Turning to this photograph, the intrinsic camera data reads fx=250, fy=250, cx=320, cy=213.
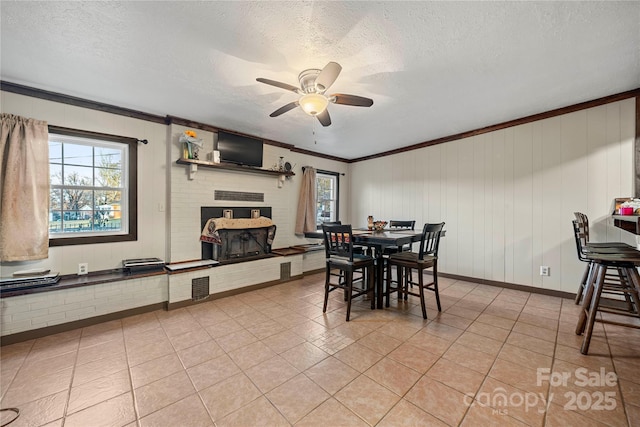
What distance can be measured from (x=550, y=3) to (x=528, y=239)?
3051mm

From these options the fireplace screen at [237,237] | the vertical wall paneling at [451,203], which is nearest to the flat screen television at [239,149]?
the fireplace screen at [237,237]

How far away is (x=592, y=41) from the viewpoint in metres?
1.98

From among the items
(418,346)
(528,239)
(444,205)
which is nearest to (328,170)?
(444,205)

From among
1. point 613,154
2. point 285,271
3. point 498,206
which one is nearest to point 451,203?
Result: point 498,206

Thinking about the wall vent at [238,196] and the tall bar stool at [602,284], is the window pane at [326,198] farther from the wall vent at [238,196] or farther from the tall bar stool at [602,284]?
the tall bar stool at [602,284]

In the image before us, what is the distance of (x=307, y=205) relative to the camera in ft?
17.0

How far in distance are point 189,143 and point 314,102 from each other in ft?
7.26

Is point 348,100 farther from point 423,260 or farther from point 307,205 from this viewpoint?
point 307,205

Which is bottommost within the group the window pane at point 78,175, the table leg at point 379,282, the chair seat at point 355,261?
the table leg at point 379,282

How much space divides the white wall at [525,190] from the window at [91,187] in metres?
4.63

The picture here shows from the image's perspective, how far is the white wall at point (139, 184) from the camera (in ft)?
8.75

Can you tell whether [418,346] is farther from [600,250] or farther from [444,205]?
[444,205]

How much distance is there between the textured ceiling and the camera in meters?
1.68

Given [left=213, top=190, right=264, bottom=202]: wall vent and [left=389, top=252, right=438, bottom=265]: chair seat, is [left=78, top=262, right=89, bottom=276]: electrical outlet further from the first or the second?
[left=389, top=252, right=438, bottom=265]: chair seat
